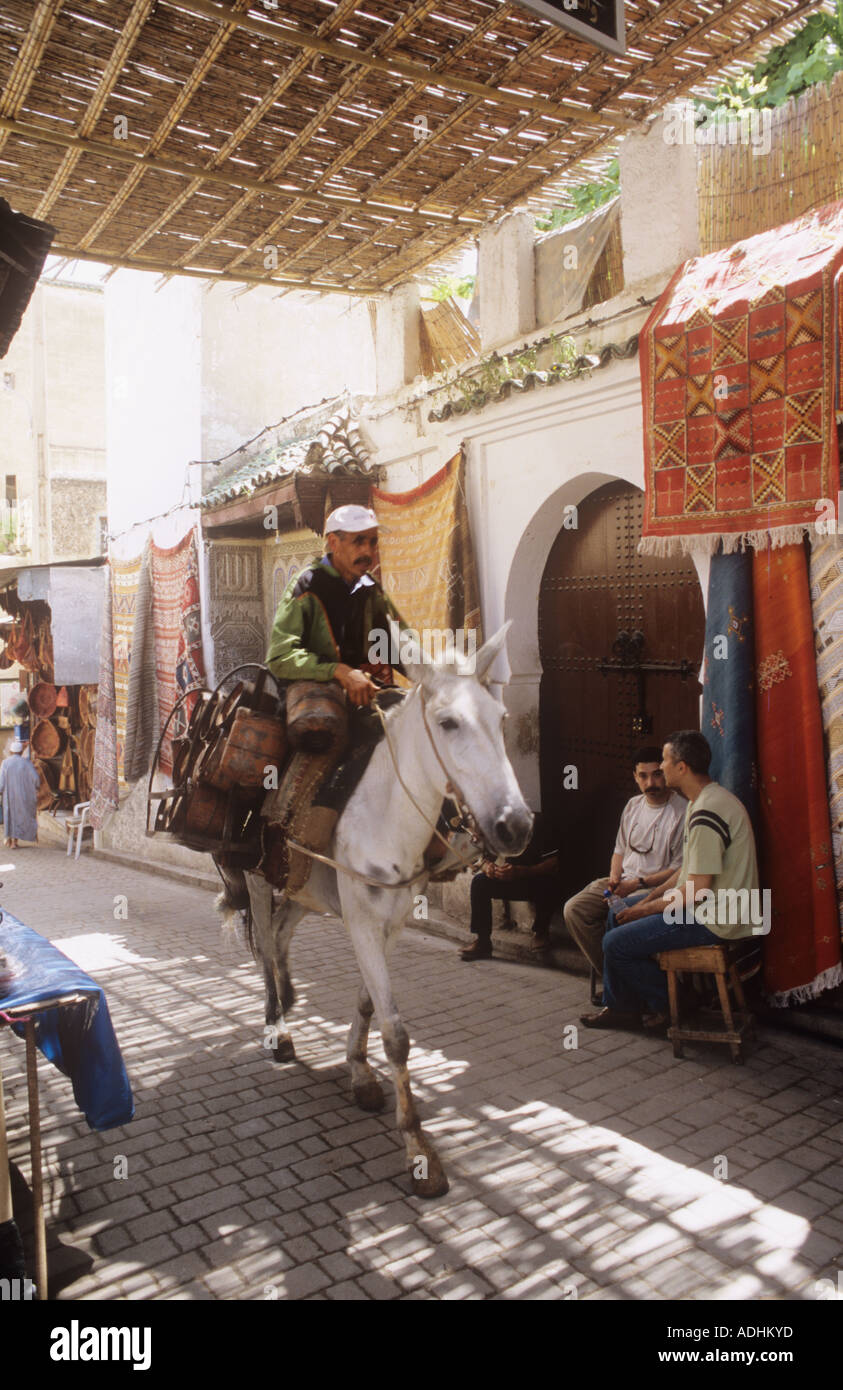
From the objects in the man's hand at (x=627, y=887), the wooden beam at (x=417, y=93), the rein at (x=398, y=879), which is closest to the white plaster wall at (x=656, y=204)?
the wooden beam at (x=417, y=93)

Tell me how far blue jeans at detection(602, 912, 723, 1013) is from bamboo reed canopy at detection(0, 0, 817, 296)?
14.3 ft

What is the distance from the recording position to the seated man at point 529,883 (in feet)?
20.2

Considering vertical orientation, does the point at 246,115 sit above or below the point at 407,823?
above

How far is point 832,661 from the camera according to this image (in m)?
4.46

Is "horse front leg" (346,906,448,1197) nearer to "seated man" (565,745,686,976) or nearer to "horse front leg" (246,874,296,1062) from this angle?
"horse front leg" (246,874,296,1062)

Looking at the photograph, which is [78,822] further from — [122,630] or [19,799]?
[122,630]

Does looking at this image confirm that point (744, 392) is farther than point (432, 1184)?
Yes

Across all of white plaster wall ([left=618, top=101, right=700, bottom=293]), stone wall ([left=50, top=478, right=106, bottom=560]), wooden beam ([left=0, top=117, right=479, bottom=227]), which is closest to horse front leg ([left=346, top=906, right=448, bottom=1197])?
white plaster wall ([left=618, top=101, right=700, bottom=293])

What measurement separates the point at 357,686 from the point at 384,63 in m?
3.18

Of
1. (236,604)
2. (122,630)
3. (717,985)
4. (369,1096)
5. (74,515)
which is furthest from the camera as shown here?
(74,515)

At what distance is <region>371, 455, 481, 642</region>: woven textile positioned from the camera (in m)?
6.80

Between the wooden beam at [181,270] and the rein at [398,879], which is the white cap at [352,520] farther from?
the wooden beam at [181,270]

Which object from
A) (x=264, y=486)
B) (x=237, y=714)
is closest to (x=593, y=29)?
(x=237, y=714)

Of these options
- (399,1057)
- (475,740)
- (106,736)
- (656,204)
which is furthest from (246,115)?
(106,736)
